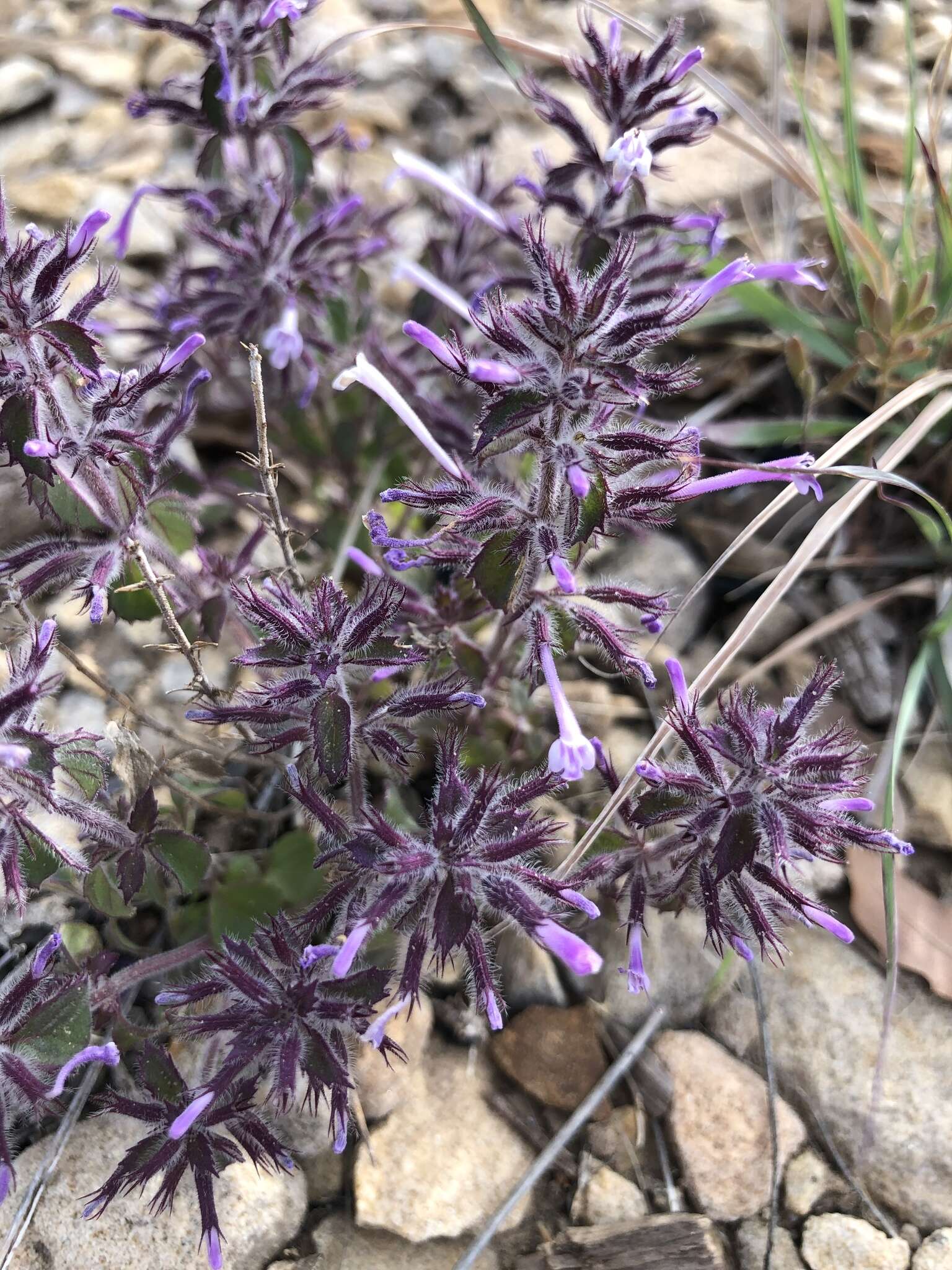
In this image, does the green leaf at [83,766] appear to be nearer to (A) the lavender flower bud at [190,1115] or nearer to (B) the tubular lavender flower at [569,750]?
(A) the lavender flower bud at [190,1115]

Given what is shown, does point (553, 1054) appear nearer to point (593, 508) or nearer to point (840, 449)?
point (593, 508)

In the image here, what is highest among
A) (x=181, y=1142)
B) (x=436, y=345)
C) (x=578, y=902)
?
(x=436, y=345)

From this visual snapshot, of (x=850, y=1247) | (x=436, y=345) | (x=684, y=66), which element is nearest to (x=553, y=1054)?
(x=850, y=1247)

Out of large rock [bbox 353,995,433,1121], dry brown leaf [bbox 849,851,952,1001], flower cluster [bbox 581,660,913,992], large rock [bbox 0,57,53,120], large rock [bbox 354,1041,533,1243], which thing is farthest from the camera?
large rock [bbox 0,57,53,120]

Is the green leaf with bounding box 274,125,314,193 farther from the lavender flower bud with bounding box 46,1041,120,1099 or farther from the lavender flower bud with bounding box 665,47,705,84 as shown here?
the lavender flower bud with bounding box 46,1041,120,1099

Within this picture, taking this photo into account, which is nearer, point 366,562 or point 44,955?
point 44,955

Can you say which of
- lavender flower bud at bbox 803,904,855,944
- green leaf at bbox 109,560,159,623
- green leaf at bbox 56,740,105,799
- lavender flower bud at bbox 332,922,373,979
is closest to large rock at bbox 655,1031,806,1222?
lavender flower bud at bbox 803,904,855,944

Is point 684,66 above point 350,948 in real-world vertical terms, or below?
above
